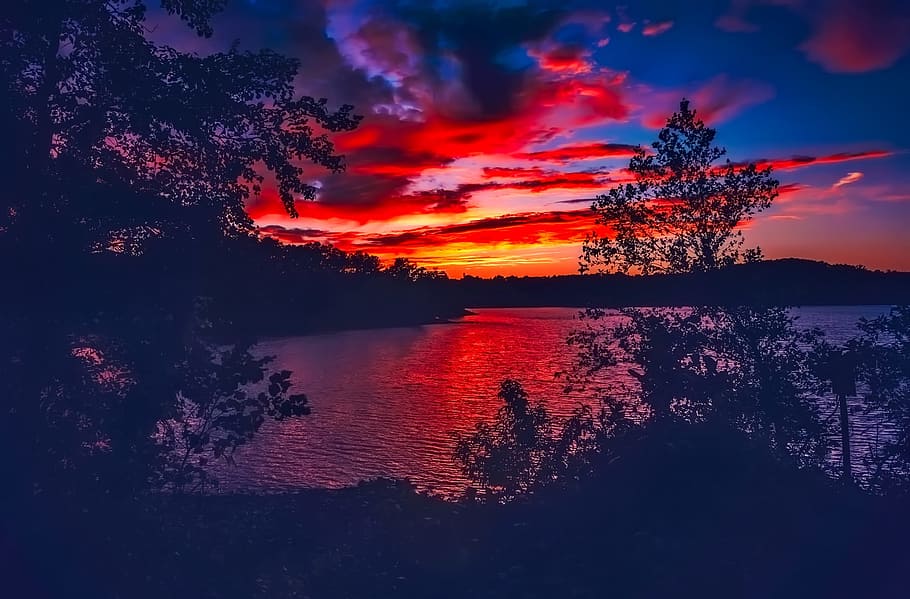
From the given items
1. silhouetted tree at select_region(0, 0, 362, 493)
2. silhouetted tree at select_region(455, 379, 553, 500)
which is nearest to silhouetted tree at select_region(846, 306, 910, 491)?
silhouetted tree at select_region(455, 379, 553, 500)

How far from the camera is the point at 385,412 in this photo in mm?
50906

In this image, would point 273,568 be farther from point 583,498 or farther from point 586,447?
point 586,447

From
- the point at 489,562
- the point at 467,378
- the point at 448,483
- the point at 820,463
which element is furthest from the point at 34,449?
the point at 467,378

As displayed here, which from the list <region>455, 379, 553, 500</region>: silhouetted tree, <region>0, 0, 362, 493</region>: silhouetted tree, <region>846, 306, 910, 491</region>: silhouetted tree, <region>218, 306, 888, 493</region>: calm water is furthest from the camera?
<region>218, 306, 888, 493</region>: calm water

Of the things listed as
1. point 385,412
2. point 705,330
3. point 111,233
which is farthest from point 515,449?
point 385,412

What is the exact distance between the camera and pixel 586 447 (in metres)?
20.6

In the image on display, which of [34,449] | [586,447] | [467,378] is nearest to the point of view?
[34,449]

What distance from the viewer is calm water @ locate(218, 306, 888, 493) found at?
3394 cm

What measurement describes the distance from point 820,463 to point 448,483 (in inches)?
705

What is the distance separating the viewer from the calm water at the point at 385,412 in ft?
111

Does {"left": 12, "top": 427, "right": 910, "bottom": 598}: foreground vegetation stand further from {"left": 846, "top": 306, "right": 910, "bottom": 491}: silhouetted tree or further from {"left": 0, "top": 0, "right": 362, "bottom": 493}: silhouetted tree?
{"left": 846, "top": 306, "right": 910, "bottom": 491}: silhouetted tree

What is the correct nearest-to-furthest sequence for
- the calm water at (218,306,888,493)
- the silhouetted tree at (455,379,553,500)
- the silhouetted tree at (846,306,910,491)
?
the silhouetted tree at (846,306,910,491), the silhouetted tree at (455,379,553,500), the calm water at (218,306,888,493)

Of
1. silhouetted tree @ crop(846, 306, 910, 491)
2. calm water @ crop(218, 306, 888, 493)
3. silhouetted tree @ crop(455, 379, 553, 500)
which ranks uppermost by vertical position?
silhouetted tree @ crop(846, 306, 910, 491)

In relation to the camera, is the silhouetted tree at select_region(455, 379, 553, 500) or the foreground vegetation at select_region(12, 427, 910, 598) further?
the silhouetted tree at select_region(455, 379, 553, 500)
